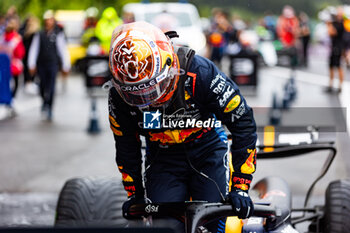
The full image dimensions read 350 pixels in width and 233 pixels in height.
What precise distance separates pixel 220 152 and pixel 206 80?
47cm

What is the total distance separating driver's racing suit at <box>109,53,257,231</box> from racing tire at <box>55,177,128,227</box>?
726 millimetres

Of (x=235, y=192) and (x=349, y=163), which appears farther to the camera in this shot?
(x=349, y=163)

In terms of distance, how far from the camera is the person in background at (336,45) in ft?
48.3

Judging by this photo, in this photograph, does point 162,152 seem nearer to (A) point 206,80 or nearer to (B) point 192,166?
(B) point 192,166

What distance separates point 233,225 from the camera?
3551 mm

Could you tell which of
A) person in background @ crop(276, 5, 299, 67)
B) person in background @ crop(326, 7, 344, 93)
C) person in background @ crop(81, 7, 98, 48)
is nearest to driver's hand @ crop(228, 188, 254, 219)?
person in background @ crop(326, 7, 344, 93)

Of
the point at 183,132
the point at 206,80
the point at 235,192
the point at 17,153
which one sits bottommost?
the point at 17,153

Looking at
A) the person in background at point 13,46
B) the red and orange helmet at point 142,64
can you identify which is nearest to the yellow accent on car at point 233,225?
the red and orange helmet at point 142,64

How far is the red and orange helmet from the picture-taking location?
302 centimetres

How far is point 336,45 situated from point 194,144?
1205 cm

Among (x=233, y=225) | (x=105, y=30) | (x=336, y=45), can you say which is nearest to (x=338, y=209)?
(x=233, y=225)

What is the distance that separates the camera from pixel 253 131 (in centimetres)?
341

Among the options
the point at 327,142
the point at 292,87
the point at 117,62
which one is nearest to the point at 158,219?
the point at 117,62

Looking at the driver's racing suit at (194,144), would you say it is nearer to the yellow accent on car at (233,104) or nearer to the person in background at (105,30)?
the yellow accent on car at (233,104)
